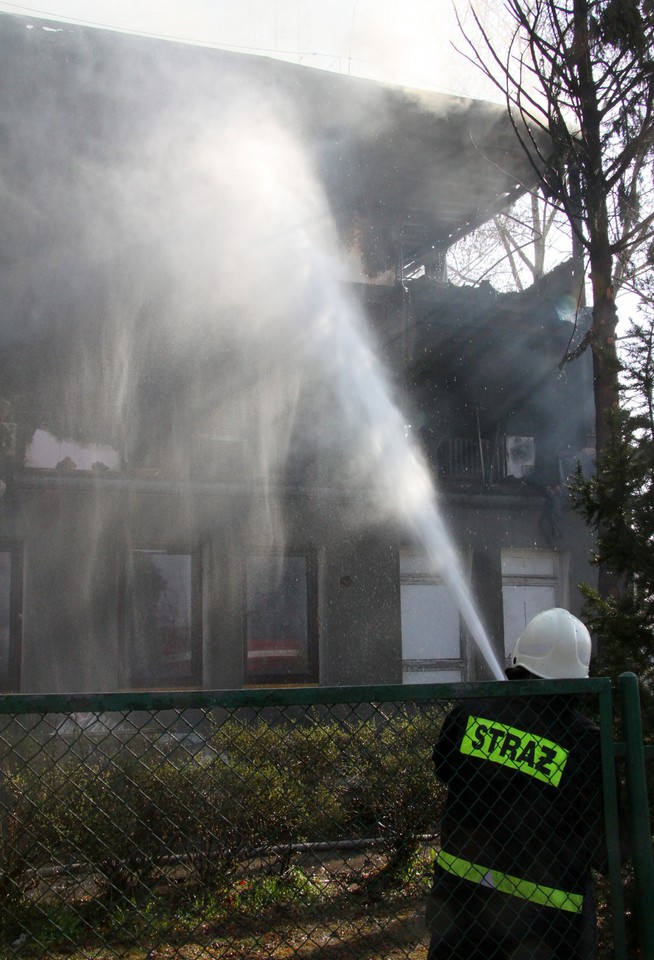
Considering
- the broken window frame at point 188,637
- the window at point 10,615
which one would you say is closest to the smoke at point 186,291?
the broken window frame at point 188,637

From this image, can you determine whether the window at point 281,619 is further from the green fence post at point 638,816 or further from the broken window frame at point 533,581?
the green fence post at point 638,816

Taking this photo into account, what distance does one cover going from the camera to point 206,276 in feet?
36.5

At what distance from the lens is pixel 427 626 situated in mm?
11883

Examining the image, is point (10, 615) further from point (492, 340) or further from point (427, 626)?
point (492, 340)

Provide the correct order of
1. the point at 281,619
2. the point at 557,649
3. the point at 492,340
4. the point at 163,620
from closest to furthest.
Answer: the point at 557,649 < the point at 163,620 < the point at 281,619 < the point at 492,340

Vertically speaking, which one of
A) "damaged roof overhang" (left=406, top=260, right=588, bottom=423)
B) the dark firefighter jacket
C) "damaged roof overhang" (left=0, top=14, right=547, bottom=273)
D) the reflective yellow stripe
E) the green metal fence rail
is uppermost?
"damaged roof overhang" (left=0, top=14, right=547, bottom=273)

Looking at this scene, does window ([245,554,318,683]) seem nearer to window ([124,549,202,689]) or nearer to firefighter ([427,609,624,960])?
window ([124,549,202,689])

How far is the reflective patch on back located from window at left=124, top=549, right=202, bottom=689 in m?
7.97

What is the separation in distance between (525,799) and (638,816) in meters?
0.36

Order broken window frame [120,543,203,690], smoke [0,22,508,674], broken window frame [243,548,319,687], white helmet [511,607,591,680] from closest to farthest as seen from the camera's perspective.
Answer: white helmet [511,607,591,680] < broken window frame [120,543,203,690] < smoke [0,22,508,674] < broken window frame [243,548,319,687]

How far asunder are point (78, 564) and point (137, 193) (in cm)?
455

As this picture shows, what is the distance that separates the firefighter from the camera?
265cm

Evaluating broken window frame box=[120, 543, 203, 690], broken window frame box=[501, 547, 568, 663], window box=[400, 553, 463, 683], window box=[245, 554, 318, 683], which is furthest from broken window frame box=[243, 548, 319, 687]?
broken window frame box=[501, 547, 568, 663]

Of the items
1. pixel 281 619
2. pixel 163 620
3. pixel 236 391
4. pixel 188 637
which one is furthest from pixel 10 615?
pixel 236 391
